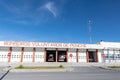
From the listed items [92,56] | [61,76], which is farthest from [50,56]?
[61,76]

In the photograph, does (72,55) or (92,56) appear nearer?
(72,55)

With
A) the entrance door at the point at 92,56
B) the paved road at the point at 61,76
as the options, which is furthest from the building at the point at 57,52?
the paved road at the point at 61,76

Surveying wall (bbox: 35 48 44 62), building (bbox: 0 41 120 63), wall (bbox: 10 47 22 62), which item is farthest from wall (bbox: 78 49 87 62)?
wall (bbox: 10 47 22 62)

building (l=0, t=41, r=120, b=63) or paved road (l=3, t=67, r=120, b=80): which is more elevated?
building (l=0, t=41, r=120, b=63)

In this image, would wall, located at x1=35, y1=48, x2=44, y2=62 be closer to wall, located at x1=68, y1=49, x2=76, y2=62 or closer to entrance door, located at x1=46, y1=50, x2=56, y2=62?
entrance door, located at x1=46, y1=50, x2=56, y2=62

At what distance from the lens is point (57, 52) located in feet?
131

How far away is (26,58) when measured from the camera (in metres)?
38.3

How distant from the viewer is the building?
123 feet

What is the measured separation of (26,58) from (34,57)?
79.9 inches

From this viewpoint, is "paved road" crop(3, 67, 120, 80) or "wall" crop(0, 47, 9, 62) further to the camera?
"wall" crop(0, 47, 9, 62)

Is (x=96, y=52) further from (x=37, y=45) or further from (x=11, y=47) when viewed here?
(x=11, y=47)

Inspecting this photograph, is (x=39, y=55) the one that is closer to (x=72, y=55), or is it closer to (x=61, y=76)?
(x=72, y=55)

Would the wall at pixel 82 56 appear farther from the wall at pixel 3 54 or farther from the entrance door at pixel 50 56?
the wall at pixel 3 54

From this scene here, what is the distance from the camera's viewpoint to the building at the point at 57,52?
3756cm
